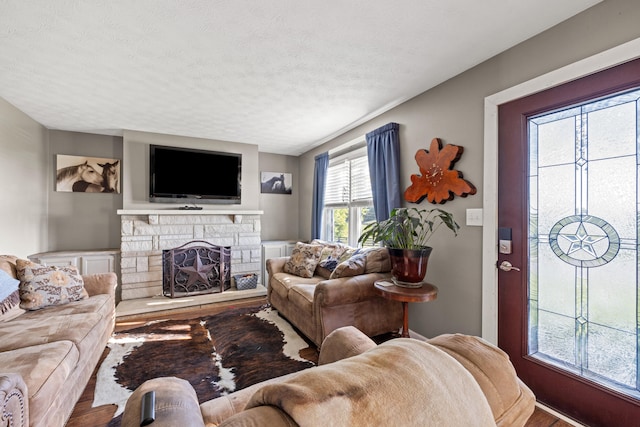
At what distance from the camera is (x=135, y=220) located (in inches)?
150

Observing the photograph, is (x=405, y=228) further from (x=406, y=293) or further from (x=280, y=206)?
(x=280, y=206)

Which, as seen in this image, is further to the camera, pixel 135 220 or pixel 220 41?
pixel 135 220

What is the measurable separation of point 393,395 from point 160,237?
4161 mm

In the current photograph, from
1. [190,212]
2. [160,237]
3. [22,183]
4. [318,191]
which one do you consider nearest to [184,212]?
[190,212]

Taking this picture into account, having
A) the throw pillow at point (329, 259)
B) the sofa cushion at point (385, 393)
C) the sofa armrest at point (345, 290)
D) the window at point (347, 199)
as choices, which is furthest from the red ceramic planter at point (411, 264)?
the sofa cushion at point (385, 393)

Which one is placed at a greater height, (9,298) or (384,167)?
(384,167)

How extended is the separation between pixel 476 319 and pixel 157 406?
7.25 feet

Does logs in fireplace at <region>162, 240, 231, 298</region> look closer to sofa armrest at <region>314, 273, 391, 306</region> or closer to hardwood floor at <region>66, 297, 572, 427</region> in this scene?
hardwood floor at <region>66, 297, 572, 427</region>

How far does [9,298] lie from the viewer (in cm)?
201

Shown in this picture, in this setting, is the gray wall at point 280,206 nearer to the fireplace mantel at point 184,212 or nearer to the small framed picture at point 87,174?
the fireplace mantel at point 184,212

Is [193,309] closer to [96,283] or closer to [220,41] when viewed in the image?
[96,283]

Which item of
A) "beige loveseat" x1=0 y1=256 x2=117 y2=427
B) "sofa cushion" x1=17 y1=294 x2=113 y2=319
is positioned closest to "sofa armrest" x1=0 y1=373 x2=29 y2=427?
"beige loveseat" x1=0 y1=256 x2=117 y2=427

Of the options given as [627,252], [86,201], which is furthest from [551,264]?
[86,201]

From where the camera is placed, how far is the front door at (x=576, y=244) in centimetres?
147
